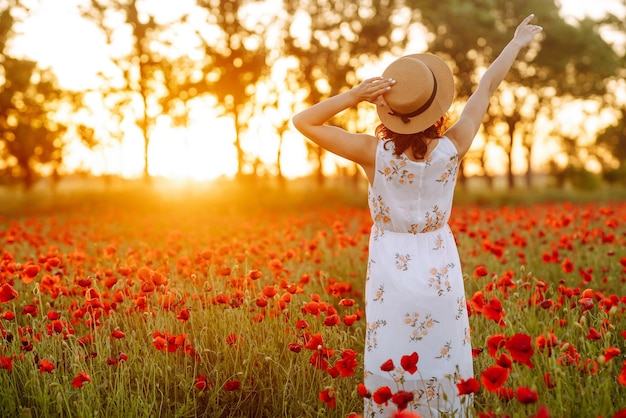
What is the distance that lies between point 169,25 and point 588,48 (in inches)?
735

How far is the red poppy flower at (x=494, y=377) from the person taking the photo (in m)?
2.28

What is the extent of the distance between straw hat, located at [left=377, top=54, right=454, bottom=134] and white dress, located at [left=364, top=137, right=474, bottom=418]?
0.16 meters

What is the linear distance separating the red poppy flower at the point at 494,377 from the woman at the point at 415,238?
78 centimetres

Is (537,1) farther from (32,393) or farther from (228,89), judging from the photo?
(32,393)

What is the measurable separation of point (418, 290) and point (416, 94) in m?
1.00

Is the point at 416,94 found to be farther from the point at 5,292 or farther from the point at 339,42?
the point at 339,42

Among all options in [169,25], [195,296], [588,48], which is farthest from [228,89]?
[195,296]

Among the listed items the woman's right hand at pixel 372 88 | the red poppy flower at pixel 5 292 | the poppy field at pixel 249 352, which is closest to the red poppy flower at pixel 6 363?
the poppy field at pixel 249 352

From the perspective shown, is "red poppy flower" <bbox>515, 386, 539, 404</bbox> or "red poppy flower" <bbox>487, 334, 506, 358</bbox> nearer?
"red poppy flower" <bbox>515, 386, 539, 404</bbox>

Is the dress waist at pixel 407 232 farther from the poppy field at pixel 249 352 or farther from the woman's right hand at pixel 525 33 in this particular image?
the woman's right hand at pixel 525 33

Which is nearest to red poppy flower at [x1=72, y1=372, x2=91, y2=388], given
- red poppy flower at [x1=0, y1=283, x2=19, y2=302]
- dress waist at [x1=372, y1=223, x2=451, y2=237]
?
red poppy flower at [x1=0, y1=283, x2=19, y2=302]

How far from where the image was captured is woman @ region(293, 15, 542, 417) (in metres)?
3.12

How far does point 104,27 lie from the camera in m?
24.0

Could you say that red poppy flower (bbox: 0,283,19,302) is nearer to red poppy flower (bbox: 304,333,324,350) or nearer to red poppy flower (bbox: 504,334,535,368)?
red poppy flower (bbox: 304,333,324,350)
